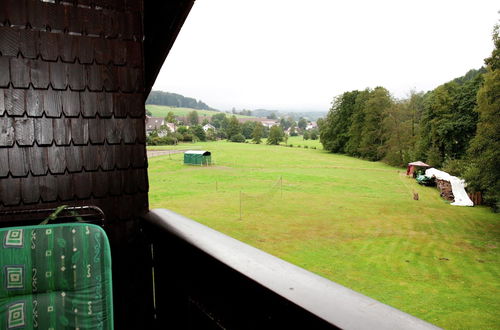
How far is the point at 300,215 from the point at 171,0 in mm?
13706

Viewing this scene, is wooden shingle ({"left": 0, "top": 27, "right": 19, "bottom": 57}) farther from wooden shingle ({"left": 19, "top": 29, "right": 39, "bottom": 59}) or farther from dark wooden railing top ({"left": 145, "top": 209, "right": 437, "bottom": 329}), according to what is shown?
dark wooden railing top ({"left": 145, "top": 209, "right": 437, "bottom": 329})

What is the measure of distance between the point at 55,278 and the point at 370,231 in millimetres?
13203

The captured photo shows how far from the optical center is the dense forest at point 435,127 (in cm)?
1251

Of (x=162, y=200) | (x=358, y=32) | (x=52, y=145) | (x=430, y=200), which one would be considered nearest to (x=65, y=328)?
(x=52, y=145)

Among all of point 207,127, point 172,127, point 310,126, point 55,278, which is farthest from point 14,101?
point 310,126

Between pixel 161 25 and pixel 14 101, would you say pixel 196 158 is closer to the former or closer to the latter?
pixel 161 25

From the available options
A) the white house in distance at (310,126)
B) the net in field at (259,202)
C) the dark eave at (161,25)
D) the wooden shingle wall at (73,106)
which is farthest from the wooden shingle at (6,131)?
the white house in distance at (310,126)

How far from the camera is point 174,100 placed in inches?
2621

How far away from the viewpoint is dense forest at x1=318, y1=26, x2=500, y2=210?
1251 centimetres

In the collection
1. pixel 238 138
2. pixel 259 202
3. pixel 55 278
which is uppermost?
pixel 55 278

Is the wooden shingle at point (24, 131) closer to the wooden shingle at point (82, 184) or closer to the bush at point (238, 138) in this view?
the wooden shingle at point (82, 184)

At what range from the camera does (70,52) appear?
1734 mm

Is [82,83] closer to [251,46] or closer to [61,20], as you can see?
[61,20]

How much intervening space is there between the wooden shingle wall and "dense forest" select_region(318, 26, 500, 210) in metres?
13.9
